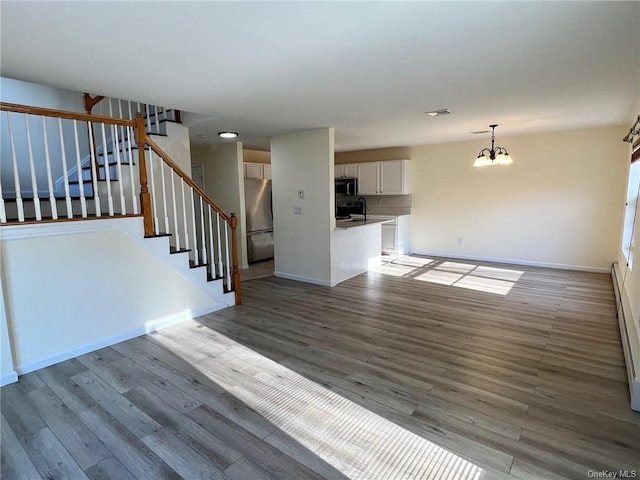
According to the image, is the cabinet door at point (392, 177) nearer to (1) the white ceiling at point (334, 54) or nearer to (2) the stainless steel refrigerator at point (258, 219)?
(2) the stainless steel refrigerator at point (258, 219)

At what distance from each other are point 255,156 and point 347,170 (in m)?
2.11

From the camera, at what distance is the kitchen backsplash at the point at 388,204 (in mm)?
7465

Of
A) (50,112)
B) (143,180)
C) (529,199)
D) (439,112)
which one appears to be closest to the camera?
(50,112)

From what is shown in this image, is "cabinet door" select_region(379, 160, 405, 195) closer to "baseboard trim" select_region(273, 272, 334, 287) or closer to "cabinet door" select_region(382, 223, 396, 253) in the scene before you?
"cabinet door" select_region(382, 223, 396, 253)

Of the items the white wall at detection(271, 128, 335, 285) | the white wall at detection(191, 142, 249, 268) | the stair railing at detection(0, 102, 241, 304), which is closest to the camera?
the stair railing at detection(0, 102, 241, 304)

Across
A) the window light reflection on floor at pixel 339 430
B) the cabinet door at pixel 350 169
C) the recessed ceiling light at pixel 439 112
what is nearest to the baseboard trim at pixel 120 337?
the window light reflection on floor at pixel 339 430

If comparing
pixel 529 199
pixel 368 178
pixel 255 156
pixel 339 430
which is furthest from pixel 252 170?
pixel 339 430

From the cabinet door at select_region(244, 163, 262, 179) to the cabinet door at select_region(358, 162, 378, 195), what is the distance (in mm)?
2200

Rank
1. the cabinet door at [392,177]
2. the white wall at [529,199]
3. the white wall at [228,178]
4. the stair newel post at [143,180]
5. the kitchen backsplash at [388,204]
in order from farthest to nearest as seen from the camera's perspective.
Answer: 1. the kitchen backsplash at [388,204]
2. the cabinet door at [392,177]
3. the white wall at [228,178]
4. the white wall at [529,199]
5. the stair newel post at [143,180]

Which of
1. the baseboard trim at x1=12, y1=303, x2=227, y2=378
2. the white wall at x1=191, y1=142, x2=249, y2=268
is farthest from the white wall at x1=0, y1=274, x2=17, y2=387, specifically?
the white wall at x1=191, y1=142, x2=249, y2=268

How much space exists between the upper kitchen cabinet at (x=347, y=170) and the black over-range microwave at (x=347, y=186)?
168mm

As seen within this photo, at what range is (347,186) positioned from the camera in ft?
24.5

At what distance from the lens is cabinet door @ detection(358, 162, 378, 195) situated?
7.41 meters

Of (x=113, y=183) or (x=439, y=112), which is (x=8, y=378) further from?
(x=439, y=112)
